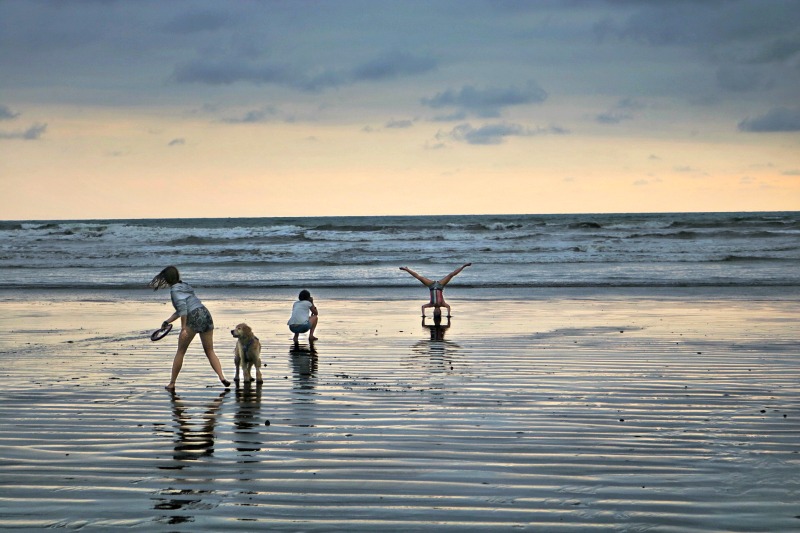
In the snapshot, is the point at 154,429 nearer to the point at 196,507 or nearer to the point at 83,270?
the point at 196,507

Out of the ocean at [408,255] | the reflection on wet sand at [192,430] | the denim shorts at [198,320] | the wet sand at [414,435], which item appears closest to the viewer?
the wet sand at [414,435]

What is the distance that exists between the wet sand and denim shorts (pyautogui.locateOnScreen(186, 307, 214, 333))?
660 millimetres

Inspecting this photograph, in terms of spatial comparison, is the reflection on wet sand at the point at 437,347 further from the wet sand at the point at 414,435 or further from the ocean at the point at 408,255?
the ocean at the point at 408,255

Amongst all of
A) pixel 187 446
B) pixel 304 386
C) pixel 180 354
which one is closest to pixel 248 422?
pixel 187 446

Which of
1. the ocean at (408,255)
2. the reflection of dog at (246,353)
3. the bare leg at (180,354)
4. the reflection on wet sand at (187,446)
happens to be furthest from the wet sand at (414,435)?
the ocean at (408,255)

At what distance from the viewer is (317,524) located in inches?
206

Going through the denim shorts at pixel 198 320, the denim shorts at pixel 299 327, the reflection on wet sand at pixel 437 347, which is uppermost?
the denim shorts at pixel 198 320

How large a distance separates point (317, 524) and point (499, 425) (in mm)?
2902

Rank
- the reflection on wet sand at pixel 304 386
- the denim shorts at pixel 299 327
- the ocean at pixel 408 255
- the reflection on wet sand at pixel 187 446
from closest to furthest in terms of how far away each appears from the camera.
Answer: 1. the reflection on wet sand at pixel 187 446
2. the reflection on wet sand at pixel 304 386
3. the denim shorts at pixel 299 327
4. the ocean at pixel 408 255

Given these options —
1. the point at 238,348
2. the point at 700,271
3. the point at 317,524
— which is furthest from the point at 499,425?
the point at 700,271

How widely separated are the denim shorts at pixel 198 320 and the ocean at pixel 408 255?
18101mm

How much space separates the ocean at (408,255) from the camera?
99.0ft

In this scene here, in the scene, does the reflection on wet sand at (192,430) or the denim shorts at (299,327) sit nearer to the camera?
the reflection on wet sand at (192,430)

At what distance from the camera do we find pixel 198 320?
10086 millimetres
